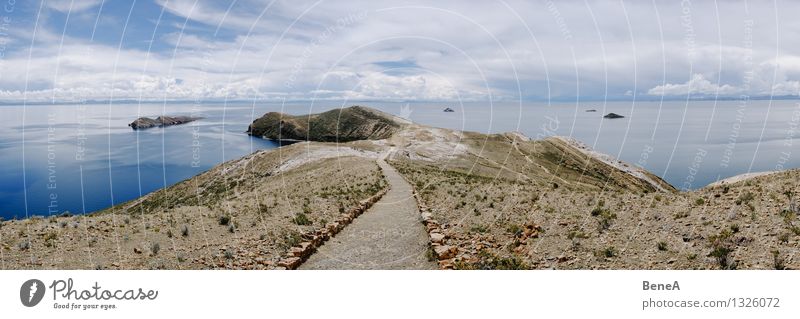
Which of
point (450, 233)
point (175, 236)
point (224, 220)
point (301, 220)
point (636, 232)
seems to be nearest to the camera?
point (636, 232)

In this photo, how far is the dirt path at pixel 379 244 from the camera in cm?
1873

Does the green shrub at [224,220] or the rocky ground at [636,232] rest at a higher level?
the rocky ground at [636,232]

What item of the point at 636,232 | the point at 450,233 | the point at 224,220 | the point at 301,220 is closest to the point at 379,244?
the point at 450,233

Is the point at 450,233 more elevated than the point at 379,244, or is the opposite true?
the point at 450,233

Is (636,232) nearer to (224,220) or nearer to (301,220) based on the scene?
(301,220)

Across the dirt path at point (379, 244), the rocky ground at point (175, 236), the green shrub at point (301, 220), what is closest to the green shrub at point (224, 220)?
the rocky ground at point (175, 236)

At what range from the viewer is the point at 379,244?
21531mm

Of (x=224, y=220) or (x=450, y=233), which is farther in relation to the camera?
(x=224, y=220)

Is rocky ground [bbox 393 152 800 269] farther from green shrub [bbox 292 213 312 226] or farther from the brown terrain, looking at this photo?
green shrub [bbox 292 213 312 226]

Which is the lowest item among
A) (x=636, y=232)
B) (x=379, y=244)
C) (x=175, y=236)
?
(x=379, y=244)

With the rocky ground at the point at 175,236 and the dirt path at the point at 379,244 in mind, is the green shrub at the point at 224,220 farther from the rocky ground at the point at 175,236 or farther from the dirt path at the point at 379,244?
the dirt path at the point at 379,244

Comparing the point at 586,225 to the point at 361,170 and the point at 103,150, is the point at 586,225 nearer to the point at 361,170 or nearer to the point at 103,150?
the point at 361,170

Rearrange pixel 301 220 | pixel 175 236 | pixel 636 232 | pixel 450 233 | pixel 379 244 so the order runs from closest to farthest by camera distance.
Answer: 1. pixel 636 232
2. pixel 175 236
3. pixel 379 244
4. pixel 450 233
5. pixel 301 220

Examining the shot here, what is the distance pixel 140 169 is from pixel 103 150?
2228 inches
